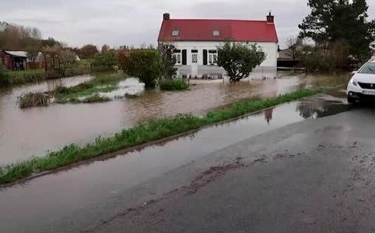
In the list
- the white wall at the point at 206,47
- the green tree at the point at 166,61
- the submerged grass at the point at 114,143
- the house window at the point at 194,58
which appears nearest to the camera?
the submerged grass at the point at 114,143

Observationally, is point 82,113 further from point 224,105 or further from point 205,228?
point 205,228

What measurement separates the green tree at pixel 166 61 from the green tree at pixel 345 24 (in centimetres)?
2072

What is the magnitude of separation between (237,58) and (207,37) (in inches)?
1003

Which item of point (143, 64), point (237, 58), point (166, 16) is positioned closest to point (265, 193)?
point (143, 64)

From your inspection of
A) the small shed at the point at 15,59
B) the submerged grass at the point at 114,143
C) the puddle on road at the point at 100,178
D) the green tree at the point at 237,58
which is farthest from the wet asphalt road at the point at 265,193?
the small shed at the point at 15,59

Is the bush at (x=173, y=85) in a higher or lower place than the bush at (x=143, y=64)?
lower

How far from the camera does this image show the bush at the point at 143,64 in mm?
21828

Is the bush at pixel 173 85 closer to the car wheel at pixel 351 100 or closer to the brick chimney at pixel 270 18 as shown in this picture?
the car wheel at pixel 351 100

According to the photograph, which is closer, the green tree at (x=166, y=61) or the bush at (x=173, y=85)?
the bush at (x=173, y=85)

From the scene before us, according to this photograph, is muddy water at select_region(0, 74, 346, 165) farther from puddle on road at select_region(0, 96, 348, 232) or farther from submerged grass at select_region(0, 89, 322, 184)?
puddle on road at select_region(0, 96, 348, 232)

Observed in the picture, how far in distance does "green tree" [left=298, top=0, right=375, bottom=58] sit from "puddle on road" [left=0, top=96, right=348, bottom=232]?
117 ft

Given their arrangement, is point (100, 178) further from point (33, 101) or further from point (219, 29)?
point (219, 29)

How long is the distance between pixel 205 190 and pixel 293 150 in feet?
9.44

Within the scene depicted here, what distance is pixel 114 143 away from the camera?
8469 mm
